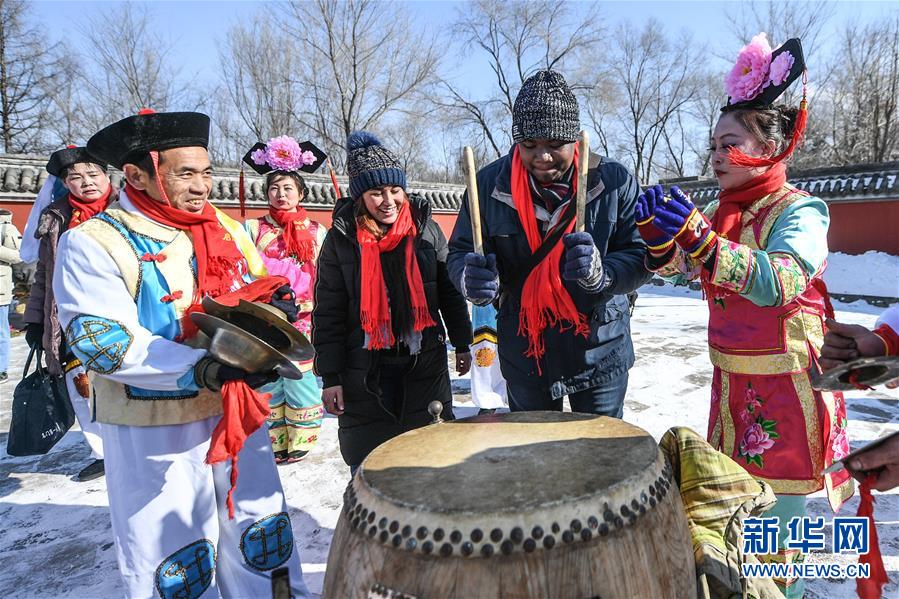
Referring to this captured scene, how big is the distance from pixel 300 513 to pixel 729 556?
7.88 feet

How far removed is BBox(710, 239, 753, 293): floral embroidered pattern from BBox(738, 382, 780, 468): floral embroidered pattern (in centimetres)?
56

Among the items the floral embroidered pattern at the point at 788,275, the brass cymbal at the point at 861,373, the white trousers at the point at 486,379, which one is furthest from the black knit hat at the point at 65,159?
→ the brass cymbal at the point at 861,373

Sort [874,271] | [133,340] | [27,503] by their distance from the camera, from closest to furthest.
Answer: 1. [133,340]
2. [27,503]
3. [874,271]

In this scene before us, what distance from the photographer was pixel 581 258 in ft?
5.83

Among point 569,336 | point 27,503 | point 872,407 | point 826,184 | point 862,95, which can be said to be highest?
point 862,95

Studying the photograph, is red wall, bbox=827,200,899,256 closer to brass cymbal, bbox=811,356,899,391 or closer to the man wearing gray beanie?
the man wearing gray beanie

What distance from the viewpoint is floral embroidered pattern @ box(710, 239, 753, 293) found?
65.2 inches

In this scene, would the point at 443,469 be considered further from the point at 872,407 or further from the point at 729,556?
the point at 872,407

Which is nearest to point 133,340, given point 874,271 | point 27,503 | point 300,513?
point 300,513

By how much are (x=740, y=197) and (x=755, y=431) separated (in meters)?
0.88

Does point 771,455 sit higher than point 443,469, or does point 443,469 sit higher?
point 443,469

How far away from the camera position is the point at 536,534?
1.06 m

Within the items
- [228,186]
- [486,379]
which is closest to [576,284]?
[486,379]

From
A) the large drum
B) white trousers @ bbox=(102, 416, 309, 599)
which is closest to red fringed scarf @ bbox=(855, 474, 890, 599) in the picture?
the large drum
